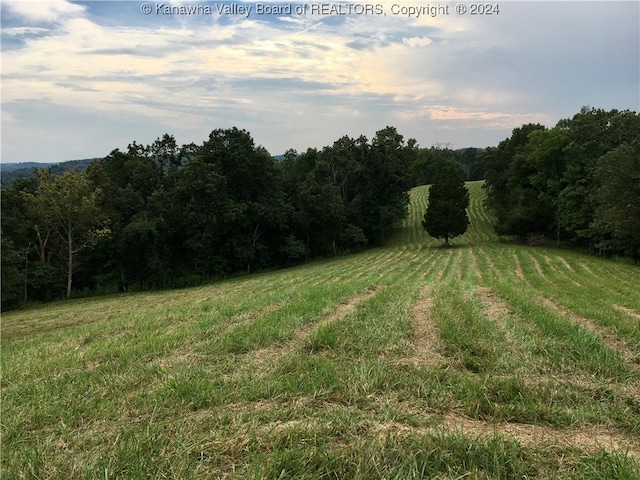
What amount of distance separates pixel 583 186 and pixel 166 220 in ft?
123

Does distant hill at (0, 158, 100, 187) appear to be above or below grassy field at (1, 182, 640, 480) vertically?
above

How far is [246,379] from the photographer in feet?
13.7

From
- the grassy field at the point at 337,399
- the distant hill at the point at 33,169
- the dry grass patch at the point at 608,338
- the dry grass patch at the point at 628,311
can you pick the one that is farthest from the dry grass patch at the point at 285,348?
the distant hill at the point at 33,169

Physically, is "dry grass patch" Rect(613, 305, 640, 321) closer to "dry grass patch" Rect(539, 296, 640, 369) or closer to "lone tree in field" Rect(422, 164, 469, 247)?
"dry grass patch" Rect(539, 296, 640, 369)

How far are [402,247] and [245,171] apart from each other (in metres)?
19.9

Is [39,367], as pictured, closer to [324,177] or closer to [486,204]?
[324,177]

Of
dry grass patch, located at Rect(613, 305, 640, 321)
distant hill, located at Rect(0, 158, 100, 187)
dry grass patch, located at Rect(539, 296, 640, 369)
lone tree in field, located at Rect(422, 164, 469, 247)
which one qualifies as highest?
distant hill, located at Rect(0, 158, 100, 187)

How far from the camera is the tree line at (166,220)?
31.0 metres

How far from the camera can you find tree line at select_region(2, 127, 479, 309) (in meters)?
31.0

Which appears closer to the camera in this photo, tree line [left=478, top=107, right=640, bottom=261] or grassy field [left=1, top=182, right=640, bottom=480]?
grassy field [left=1, top=182, right=640, bottom=480]

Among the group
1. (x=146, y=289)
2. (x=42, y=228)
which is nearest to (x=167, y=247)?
(x=146, y=289)

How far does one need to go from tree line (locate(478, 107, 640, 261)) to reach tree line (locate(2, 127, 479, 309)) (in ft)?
52.5

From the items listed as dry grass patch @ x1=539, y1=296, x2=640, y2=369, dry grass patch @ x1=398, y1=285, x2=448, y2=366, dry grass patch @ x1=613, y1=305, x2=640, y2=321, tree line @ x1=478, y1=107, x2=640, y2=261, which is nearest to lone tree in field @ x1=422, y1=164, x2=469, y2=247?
tree line @ x1=478, y1=107, x2=640, y2=261

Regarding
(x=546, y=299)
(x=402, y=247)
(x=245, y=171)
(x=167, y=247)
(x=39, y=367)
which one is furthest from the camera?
(x=402, y=247)
